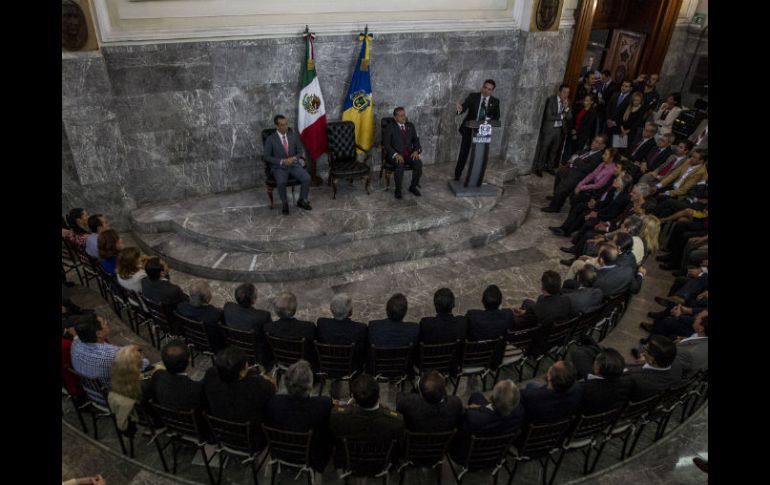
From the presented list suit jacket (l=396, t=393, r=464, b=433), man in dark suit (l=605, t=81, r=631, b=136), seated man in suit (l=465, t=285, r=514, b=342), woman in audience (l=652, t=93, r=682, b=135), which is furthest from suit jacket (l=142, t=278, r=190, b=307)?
woman in audience (l=652, t=93, r=682, b=135)

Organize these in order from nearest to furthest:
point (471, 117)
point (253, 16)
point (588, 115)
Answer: point (253, 16), point (471, 117), point (588, 115)

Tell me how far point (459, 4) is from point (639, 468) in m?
6.08

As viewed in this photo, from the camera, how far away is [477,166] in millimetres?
7055

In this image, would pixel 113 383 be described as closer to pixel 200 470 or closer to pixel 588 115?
pixel 200 470

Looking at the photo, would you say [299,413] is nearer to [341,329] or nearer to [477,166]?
[341,329]

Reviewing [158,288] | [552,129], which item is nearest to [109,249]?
[158,288]

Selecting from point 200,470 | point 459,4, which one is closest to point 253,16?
point 459,4

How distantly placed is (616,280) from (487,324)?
4.91 ft

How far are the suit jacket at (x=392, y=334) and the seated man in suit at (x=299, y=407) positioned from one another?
30.6 inches

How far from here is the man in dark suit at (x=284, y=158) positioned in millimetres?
6188

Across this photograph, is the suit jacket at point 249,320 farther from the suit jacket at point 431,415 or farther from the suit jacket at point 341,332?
the suit jacket at point 431,415

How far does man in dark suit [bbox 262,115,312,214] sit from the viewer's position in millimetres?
6188

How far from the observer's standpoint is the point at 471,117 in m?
6.95

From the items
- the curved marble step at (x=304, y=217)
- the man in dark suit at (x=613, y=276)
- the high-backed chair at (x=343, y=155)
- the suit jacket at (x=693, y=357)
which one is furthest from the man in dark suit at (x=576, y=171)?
the suit jacket at (x=693, y=357)
